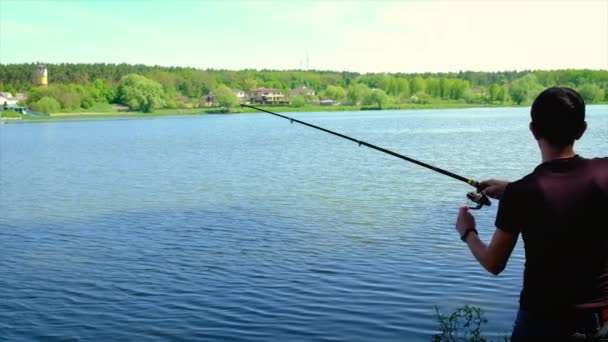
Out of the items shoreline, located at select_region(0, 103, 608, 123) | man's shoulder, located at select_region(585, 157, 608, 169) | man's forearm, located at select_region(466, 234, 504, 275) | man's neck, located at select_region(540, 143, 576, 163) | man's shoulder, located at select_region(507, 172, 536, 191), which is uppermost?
man's neck, located at select_region(540, 143, 576, 163)

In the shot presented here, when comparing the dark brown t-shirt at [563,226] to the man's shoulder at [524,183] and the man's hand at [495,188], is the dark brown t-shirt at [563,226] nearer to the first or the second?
the man's shoulder at [524,183]

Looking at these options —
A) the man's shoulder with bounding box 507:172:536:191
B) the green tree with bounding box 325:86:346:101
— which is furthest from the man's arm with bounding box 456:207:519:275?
the green tree with bounding box 325:86:346:101

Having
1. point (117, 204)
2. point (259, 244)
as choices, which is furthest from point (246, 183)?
point (259, 244)

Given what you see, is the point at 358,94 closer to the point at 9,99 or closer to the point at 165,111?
the point at 165,111

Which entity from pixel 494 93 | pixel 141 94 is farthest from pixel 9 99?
pixel 494 93

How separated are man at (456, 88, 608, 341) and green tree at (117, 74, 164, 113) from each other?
140842mm

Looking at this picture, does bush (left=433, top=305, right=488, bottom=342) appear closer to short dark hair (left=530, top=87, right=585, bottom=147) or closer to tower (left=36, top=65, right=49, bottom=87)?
short dark hair (left=530, top=87, right=585, bottom=147)

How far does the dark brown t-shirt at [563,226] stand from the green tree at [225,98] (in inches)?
5811

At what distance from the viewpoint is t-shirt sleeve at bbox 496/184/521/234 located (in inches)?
116

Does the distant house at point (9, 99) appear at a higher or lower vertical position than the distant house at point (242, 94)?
lower

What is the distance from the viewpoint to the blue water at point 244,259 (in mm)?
9383

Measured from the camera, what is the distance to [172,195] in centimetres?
2272

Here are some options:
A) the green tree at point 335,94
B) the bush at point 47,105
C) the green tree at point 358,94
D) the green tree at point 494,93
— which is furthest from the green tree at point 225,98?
the green tree at point 494,93

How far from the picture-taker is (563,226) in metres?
2.94
